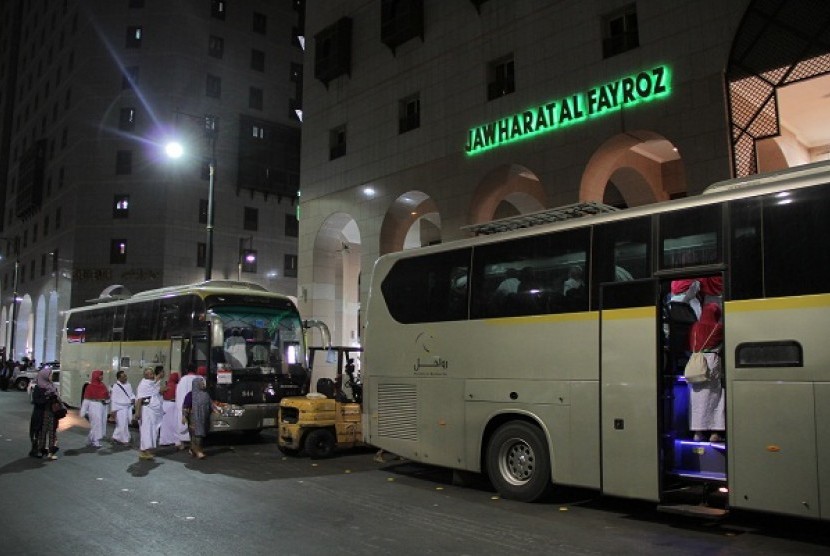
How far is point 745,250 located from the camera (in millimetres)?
7312

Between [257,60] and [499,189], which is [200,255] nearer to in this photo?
[257,60]

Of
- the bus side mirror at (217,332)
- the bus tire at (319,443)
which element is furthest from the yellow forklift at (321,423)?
the bus side mirror at (217,332)

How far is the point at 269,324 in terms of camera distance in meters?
16.8

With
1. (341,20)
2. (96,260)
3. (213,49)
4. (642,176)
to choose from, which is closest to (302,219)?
(341,20)

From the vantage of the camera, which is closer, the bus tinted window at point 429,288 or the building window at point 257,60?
the bus tinted window at point 429,288

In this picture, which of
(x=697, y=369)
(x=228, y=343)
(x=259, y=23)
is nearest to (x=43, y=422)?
(x=228, y=343)

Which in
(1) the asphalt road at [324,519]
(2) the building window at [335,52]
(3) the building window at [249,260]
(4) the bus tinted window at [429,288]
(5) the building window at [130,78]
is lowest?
(1) the asphalt road at [324,519]

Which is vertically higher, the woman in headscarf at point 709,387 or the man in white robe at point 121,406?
the woman in headscarf at point 709,387

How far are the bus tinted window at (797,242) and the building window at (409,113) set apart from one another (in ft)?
57.3

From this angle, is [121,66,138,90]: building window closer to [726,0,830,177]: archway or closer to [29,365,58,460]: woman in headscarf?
[29,365,58,460]: woman in headscarf

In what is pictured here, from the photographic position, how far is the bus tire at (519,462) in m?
8.95

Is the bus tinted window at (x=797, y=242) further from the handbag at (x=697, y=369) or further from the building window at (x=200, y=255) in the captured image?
the building window at (x=200, y=255)

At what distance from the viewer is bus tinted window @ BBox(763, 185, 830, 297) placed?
672 cm

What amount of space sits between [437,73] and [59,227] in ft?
129
